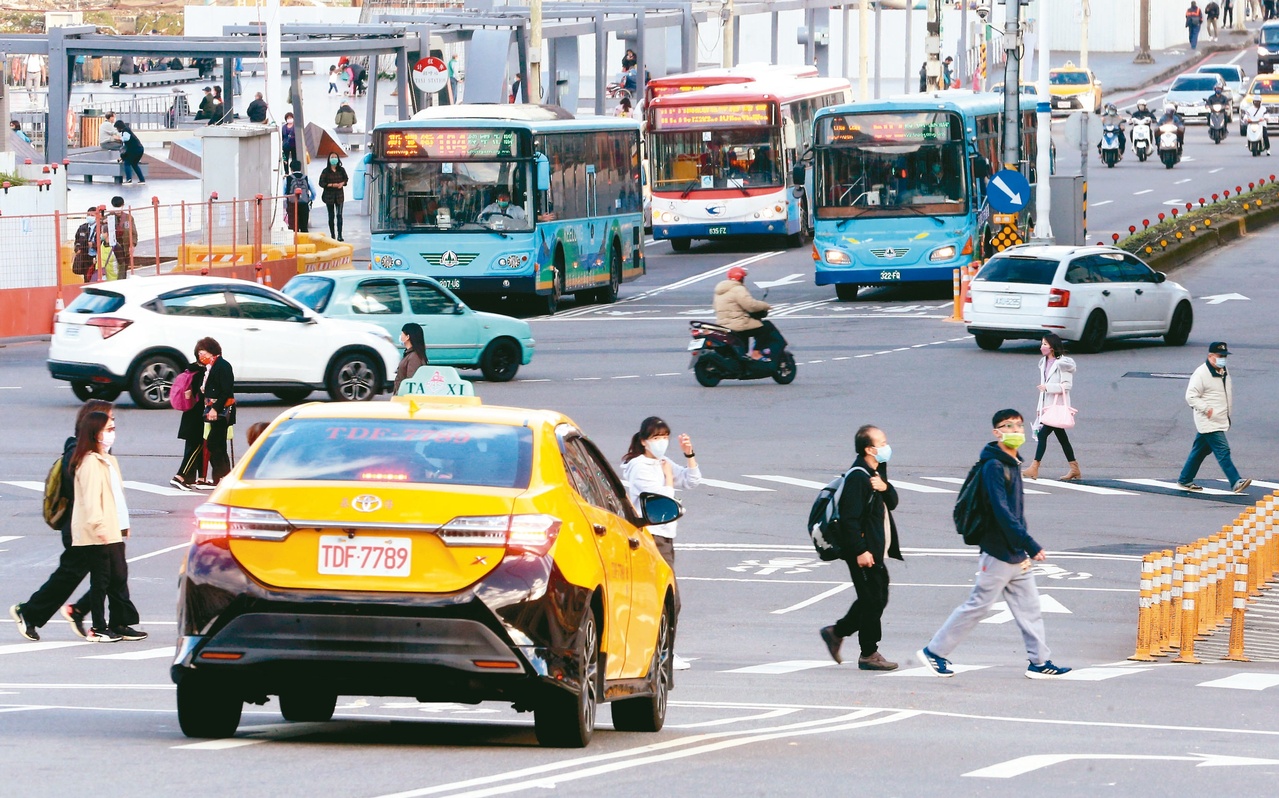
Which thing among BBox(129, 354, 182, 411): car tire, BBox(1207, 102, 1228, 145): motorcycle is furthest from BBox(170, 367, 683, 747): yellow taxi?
BBox(1207, 102, 1228, 145): motorcycle

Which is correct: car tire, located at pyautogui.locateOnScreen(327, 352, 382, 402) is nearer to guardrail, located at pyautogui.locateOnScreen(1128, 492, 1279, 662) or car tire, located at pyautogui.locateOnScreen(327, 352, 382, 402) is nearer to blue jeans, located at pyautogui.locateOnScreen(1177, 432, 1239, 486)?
blue jeans, located at pyautogui.locateOnScreen(1177, 432, 1239, 486)

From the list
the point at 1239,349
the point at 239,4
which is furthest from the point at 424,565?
the point at 239,4

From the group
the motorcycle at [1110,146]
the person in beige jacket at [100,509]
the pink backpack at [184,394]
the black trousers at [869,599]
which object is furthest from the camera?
the motorcycle at [1110,146]

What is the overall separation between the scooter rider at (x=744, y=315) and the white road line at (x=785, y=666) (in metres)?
14.1

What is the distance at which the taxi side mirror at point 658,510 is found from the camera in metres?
9.85

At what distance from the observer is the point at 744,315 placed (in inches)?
1100

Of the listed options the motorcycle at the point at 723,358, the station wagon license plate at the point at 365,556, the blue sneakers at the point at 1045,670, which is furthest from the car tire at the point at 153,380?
the station wagon license plate at the point at 365,556

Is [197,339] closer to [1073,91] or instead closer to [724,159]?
[724,159]

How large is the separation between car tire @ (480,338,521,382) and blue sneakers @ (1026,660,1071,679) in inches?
619

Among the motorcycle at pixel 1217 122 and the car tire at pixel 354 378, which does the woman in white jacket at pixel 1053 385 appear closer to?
the car tire at pixel 354 378

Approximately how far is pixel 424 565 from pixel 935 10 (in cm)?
5208

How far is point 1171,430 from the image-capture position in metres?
24.6

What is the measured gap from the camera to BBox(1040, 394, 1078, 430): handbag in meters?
21.9

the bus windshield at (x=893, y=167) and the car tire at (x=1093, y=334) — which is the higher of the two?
the bus windshield at (x=893, y=167)
